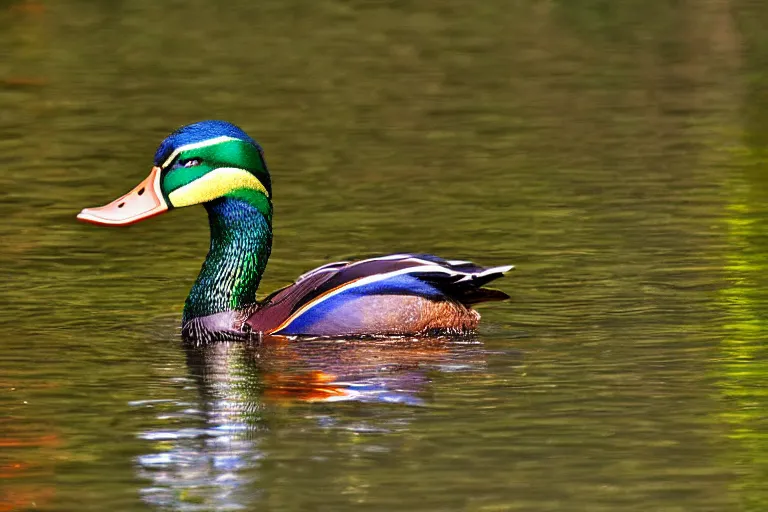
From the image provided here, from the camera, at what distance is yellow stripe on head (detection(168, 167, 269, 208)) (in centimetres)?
1334

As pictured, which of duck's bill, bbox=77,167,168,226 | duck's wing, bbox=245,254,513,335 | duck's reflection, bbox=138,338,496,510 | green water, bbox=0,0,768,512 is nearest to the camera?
duck's reflection, bbox=138,338,496,510

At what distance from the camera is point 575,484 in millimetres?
9859

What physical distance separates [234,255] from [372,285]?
1.04m

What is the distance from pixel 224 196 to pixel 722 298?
3.06 m

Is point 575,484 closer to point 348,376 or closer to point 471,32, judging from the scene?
point 348,376

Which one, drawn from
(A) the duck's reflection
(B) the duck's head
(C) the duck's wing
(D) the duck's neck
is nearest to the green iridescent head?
(B) the duck's head

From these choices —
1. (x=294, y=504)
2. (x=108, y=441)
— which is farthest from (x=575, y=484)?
(x=108, y=441)

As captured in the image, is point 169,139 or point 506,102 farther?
point 506,102

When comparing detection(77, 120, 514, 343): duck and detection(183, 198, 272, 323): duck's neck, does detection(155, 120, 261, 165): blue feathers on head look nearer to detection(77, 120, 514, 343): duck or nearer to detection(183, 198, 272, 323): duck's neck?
detection(77, 120, 514, 343): duck

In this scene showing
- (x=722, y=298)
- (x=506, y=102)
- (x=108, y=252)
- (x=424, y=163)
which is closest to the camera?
(x=722, y=298)

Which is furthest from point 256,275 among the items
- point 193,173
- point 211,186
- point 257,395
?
point 257,395

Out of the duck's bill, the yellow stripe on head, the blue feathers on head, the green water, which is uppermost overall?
the blue feathers on head

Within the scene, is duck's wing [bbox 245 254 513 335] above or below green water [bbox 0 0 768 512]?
above

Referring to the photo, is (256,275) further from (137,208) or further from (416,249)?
(416,249)
